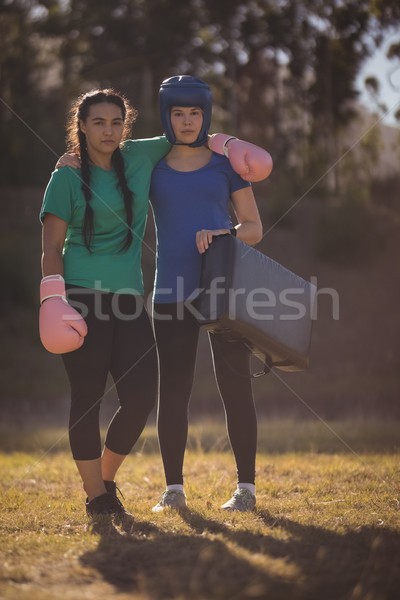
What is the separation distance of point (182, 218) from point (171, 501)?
4.32ft

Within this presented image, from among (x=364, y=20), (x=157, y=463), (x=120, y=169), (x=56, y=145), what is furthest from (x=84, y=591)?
(x=364, y=20)

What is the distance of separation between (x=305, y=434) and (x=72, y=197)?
424cm

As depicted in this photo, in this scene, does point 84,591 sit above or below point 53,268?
below

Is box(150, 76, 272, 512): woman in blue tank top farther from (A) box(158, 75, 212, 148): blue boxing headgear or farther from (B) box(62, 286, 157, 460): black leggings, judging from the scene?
(B) box(62, 286, 157, 460): black leggings

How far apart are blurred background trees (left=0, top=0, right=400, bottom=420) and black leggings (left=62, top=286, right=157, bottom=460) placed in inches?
468

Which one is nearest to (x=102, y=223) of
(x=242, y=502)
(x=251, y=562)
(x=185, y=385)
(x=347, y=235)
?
(x=185, y=385)

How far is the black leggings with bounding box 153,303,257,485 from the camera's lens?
3.41 m

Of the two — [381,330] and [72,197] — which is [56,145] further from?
[72,197]

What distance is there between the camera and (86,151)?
3445mm

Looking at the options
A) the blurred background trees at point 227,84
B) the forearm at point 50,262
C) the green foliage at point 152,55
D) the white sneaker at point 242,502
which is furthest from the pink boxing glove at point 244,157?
the green foliage at point 152,55

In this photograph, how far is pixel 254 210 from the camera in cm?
356

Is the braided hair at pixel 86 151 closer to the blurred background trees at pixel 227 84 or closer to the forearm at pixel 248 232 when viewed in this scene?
the forearm at pixel 248 232

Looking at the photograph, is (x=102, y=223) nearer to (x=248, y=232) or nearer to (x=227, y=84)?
(x=248, y=232)

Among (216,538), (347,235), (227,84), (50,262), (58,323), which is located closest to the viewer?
(216,538)
